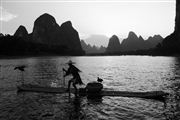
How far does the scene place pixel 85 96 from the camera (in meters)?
20.5

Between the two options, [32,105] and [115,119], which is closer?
[115,119]

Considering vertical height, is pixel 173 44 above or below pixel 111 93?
above

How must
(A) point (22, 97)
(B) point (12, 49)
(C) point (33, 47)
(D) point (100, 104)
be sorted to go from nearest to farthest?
(D) point (100, 104)
(A) point (22, 97)
(B) point (12, 49)
(C) point (33, 47)

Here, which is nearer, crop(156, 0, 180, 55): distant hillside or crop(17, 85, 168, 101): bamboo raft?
crop(17, 85, 168, 101): bamboo raft

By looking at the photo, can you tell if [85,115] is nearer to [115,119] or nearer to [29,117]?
[115,119]

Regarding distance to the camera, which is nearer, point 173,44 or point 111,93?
point 111,93

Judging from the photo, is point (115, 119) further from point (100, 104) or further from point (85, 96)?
point (85, 96)

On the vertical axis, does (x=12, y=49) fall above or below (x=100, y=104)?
above

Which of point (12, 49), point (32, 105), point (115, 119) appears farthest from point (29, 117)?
point (12, 49)

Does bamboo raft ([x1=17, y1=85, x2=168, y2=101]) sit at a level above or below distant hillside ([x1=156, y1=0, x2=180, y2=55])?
below

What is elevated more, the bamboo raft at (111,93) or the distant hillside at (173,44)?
the distant hillside at (173,44)

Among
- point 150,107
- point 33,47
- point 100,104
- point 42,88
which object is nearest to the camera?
point 150,107

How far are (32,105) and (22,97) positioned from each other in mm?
3765

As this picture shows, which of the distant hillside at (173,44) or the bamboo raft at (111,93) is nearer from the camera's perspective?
the bamboo raft at (111,93)
